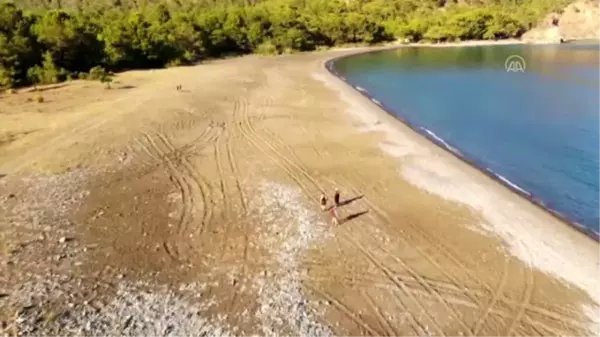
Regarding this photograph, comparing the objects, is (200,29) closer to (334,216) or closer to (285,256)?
(334,216)

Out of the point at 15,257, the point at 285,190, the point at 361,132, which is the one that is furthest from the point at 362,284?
the point at 361,132

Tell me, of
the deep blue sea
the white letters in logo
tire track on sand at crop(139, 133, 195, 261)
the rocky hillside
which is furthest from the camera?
the rocky hillside

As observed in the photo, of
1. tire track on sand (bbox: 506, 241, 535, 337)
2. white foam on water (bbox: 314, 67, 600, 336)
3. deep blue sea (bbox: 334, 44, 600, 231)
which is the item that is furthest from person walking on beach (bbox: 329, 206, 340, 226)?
deep blue sea (bbox: 334, 44, 600, 231)

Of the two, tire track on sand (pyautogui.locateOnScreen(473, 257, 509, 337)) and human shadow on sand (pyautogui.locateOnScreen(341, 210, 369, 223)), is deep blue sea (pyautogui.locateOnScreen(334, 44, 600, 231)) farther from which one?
human shadow on sand (pyautogui.locateOnScreen(341, 210, 369, 223))

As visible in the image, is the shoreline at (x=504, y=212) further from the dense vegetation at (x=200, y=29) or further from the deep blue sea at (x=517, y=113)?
the dense vegetation at (x=200, y=29)

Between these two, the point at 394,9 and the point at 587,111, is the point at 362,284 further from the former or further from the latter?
the point at 394,9

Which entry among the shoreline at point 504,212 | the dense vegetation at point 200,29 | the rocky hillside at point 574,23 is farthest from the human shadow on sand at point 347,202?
the rocky hillside at point 574,23

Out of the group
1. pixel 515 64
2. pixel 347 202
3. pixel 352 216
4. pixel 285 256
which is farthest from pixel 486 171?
pixel 515 64
